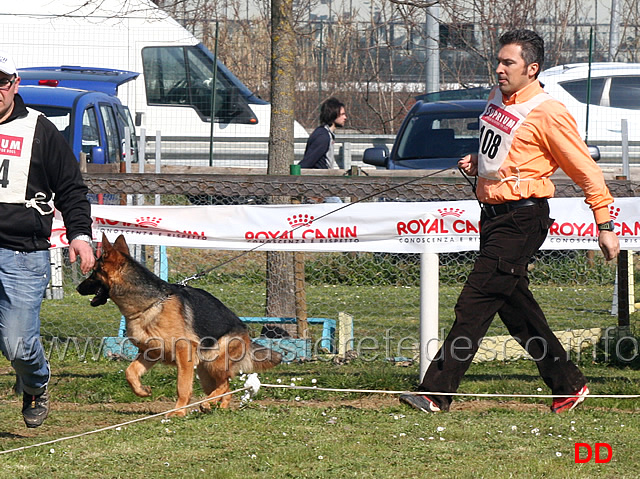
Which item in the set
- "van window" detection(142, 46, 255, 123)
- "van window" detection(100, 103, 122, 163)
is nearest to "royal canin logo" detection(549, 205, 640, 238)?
"van window" detection(100, 103, 122, 163)

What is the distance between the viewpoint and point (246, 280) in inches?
319

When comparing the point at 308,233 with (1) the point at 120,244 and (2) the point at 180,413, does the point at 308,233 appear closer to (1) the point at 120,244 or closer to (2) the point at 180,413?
(1) the point at 120,244

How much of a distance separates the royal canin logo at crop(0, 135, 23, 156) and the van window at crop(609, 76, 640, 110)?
42.7ft

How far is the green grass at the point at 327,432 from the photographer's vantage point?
446 centimetres

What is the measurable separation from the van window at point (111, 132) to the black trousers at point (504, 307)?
30.2 feet

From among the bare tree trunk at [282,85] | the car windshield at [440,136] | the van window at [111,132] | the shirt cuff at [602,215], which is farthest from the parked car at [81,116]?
the shirt cuff at [602,215]

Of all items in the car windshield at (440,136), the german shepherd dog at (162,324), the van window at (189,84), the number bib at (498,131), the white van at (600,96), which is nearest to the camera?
the number bib at (498,131)

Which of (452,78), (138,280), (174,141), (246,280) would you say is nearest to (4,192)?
(138,280)

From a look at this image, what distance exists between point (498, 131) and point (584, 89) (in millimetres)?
11356

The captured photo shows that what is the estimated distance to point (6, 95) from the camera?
465 centimetres

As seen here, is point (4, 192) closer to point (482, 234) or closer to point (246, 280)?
point (482, 234)

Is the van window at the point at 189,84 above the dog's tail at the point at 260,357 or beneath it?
above

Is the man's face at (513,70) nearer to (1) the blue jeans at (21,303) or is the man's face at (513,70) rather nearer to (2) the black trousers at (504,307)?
(2) the black trousers at (504,307)

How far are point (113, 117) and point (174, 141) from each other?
2306mm
